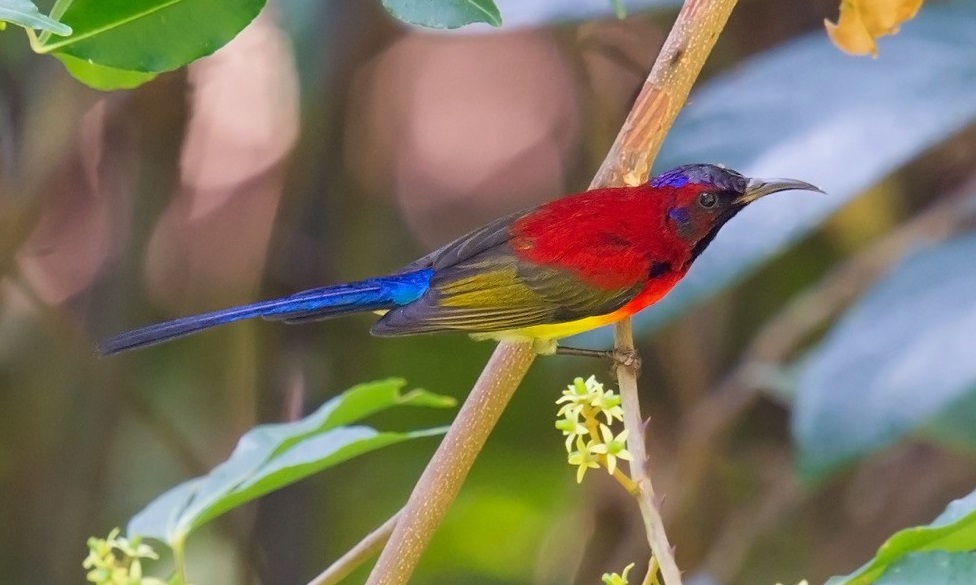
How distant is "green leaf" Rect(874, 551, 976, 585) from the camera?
1168mm

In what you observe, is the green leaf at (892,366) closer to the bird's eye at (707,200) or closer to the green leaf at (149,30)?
the bird's eye at (707,200)

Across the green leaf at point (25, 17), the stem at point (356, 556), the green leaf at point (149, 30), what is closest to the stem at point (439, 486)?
the stem at point (356, 556)

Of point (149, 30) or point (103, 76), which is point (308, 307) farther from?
point (149, 30)

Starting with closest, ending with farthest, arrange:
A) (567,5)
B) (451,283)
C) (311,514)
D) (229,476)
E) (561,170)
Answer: (229,476) < (451,283) < (567,5) < (311,514) < (561,170)

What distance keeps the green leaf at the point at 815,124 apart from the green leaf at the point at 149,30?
132 centimetres

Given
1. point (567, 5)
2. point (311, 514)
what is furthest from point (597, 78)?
point (311, 514)

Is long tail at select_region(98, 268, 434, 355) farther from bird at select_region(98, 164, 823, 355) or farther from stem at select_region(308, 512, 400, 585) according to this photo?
stem at select_region(308, 512, 400, 585)

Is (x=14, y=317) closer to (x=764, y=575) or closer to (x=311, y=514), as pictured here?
(x=311, y=514)

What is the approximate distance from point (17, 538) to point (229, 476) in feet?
7.32

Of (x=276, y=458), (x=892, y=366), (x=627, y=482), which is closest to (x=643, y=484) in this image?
(x=627, y=482)

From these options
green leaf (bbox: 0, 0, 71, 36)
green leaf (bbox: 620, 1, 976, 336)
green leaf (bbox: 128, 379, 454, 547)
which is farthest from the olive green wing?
green leaf (bbox: 0, 0, 71, 36)

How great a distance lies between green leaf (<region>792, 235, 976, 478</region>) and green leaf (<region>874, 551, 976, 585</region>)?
3.24ft

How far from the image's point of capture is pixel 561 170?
444cm

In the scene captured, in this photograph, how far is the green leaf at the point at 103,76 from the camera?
1.55 metres
